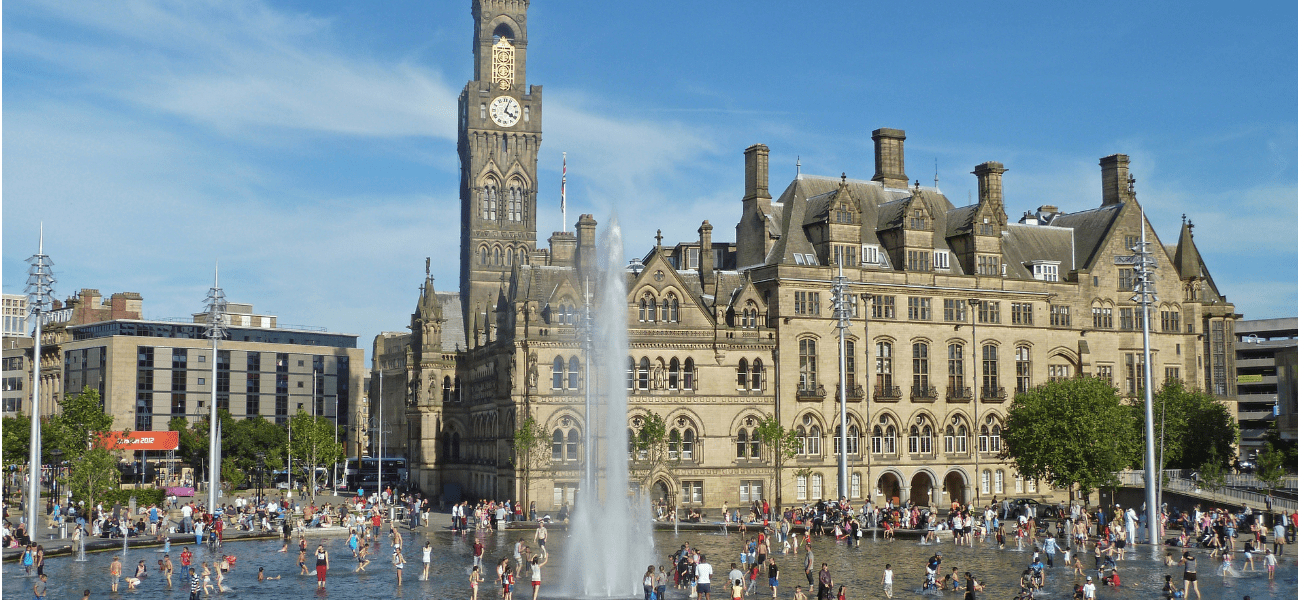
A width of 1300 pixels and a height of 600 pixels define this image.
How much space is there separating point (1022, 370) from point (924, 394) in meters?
9.35

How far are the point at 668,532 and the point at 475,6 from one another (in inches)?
2836

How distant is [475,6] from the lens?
129m

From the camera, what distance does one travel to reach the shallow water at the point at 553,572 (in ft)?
158

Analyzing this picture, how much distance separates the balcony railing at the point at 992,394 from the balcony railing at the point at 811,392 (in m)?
13.4

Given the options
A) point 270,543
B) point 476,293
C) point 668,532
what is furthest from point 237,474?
point 668,532

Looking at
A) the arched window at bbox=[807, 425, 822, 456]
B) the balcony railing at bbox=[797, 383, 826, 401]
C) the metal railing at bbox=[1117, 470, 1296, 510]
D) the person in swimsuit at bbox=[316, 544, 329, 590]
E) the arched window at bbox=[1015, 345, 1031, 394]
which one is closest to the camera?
the person in swimsuit at bbox=[316, 544, 329, 590]

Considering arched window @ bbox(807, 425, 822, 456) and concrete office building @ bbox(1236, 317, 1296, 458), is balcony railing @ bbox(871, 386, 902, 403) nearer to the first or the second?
arched window @ bbox(807, 425, 822, 456)

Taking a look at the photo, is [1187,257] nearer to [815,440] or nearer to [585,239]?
[815,440]

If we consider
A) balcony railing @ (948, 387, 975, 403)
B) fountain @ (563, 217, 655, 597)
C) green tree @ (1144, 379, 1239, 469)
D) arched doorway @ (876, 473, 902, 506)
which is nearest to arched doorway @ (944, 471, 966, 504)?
arched doorway @ (876, 473, 902, 506)

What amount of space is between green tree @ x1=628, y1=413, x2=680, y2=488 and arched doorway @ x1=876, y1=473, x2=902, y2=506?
58.7 ft

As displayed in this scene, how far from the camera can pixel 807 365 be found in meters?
90.7

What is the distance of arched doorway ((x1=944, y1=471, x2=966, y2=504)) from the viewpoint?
96.0 m

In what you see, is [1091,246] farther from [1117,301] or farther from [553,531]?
[553,531]

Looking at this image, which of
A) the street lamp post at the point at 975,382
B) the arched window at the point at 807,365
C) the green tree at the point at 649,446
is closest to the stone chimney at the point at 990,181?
the street lamp post at the point at 975,382
